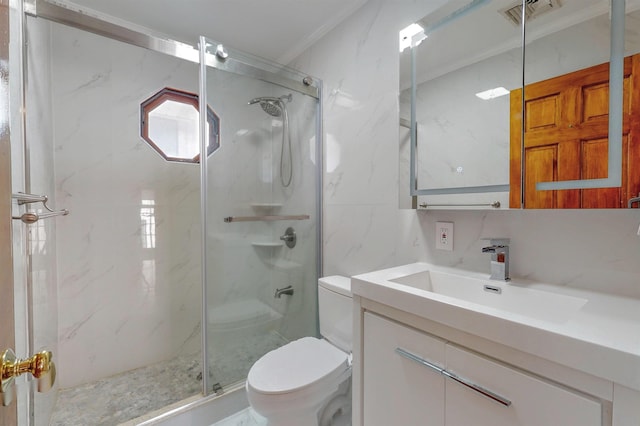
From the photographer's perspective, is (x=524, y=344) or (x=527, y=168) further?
(x=527, y=168)

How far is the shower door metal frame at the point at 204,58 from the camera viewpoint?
120 centimetres

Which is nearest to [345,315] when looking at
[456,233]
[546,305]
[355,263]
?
[355,263]

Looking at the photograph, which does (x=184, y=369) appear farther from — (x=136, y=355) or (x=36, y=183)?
(x=36, y=183)

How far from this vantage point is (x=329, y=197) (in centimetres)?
188

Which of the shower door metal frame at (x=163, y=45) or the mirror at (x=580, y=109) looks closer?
the mirror at (x=580, y=109)

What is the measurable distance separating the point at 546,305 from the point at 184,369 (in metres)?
2.16

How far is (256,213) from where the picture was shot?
1800 millimetres

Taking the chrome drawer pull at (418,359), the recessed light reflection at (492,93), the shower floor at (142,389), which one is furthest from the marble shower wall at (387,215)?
the shower floor at (142,389)

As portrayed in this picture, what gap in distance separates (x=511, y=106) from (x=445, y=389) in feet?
3.23

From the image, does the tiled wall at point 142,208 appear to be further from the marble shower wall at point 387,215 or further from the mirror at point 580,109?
the mirror at point 580,109

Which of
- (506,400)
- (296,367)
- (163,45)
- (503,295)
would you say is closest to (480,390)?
(506,400)

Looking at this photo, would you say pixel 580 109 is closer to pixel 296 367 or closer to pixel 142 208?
pixel 296 367

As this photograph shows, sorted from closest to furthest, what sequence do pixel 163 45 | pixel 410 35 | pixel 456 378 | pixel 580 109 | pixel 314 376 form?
1. pixel 456 378
2. pixel 580 109
3. pixel 314 376
4. pixel 410 35
5. pixel 163 45

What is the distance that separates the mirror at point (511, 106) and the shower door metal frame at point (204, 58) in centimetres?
71
